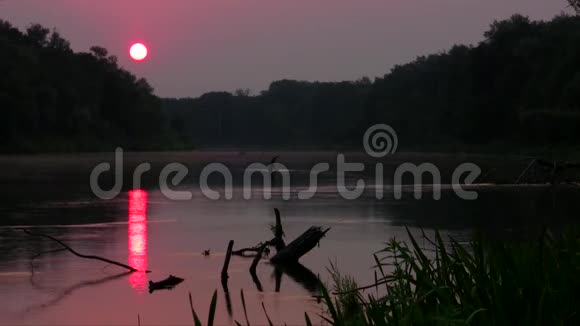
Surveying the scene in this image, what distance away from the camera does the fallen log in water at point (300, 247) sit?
1959 centimetres

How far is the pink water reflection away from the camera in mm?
18234

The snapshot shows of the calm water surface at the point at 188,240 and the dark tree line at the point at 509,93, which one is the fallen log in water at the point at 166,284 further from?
the dark tree line at the point at 509,93

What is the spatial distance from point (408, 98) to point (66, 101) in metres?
61.1

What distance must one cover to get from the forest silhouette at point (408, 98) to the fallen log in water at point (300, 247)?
157 feet

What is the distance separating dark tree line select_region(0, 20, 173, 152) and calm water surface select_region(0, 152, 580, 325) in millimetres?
81989

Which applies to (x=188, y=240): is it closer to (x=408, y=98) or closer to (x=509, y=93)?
(x=509, y=93)

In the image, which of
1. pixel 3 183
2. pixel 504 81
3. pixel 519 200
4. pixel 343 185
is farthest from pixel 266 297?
pixel 504 81

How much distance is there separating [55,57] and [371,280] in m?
148

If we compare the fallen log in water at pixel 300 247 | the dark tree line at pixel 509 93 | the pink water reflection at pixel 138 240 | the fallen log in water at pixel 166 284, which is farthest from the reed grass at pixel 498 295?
the dark tree line at pixel 509 93

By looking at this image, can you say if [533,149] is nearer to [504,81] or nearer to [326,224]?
[504,81]

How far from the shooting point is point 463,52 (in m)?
162

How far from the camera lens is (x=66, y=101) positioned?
145 m

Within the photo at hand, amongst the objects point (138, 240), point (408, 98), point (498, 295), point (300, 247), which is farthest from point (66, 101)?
point (498, 295)

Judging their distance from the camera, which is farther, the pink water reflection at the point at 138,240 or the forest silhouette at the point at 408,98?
the forest silhouette at the point at 408,98
